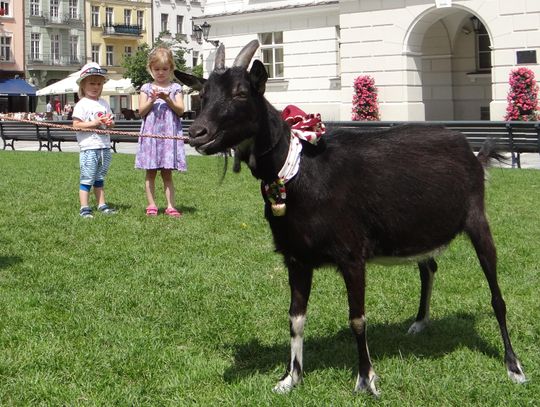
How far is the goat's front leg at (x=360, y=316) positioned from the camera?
372 cm

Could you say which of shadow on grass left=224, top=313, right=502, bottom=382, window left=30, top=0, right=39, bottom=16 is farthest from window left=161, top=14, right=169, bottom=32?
shadow on grass left=224, top=313, right=502, bottom=382

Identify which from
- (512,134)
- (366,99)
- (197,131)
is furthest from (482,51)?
(197,131)

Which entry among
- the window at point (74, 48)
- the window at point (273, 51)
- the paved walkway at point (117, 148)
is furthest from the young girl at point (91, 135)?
the window at point (74, 48)

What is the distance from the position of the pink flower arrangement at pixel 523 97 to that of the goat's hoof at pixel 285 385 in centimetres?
2037

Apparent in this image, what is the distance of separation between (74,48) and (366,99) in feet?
168

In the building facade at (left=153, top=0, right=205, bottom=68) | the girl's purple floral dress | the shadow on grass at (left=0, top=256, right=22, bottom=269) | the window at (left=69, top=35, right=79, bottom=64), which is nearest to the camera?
the shadow on grass at (left=0, top=256, right=22, bottom=269)

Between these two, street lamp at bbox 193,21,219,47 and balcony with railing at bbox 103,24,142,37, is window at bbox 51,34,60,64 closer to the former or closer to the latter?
balcony with railing at bbox 103,24,142,37

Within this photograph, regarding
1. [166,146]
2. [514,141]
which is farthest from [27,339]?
[514,141]

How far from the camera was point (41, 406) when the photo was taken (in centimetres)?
373

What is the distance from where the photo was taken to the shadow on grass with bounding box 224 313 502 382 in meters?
4.29

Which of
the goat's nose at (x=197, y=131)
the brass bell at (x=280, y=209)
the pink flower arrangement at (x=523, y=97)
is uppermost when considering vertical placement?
the pink flower arrangement at (x=523, y=97)

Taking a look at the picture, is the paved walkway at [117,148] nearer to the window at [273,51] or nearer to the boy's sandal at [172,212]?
the window at [273,51]

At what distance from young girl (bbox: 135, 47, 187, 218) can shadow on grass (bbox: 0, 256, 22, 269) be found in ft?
8.70

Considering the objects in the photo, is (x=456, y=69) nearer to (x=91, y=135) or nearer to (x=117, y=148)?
(x=117, y=148)
